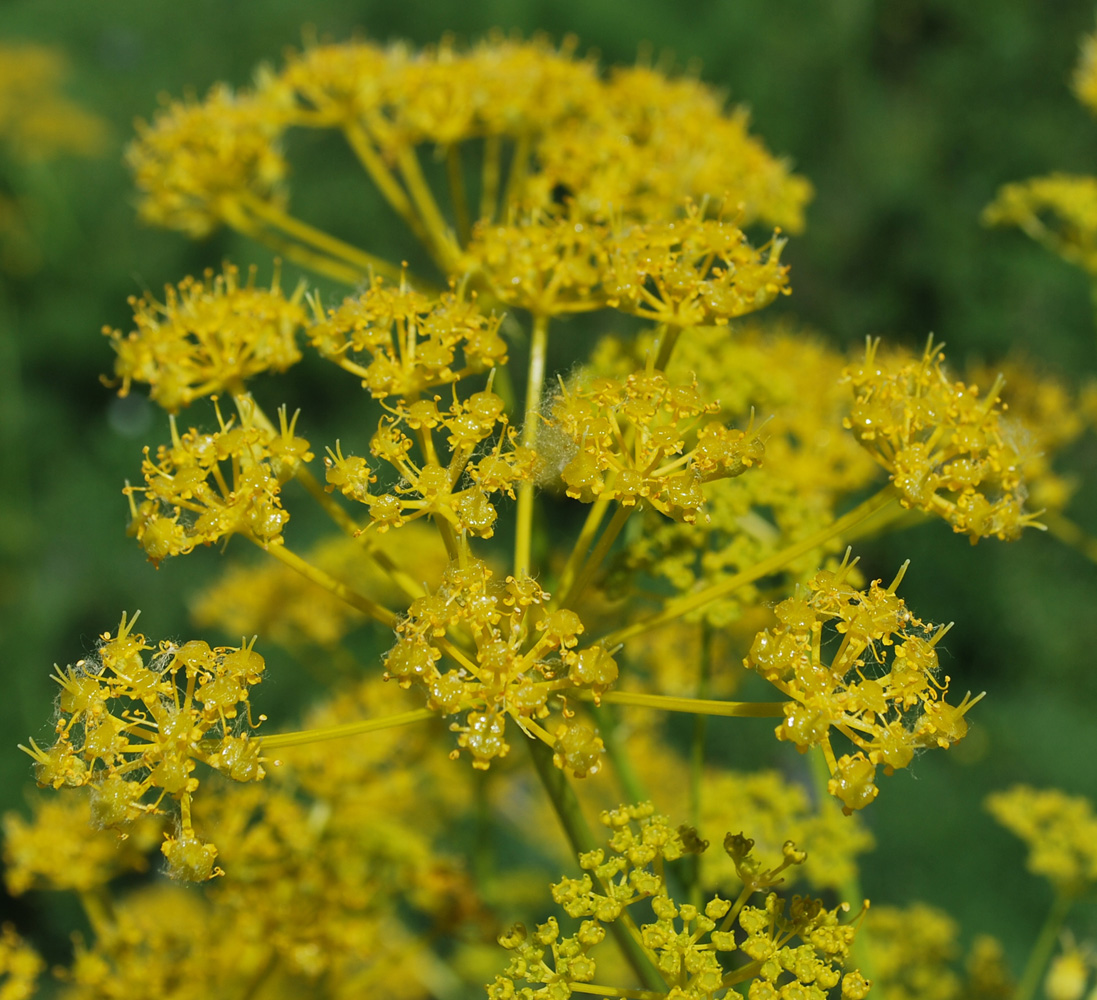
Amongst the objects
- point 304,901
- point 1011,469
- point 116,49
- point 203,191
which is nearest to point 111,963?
point 304,901

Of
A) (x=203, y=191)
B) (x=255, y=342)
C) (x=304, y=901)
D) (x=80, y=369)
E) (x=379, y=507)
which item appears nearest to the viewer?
(x=379, y=507)

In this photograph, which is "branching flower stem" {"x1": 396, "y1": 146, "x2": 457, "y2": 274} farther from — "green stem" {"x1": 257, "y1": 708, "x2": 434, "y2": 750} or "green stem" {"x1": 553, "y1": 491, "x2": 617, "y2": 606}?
"green stem" {"x1": 257, "y1": 708, "x2": 434, "y2": 750}

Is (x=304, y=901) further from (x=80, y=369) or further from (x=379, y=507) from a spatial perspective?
(x=80, y=369)

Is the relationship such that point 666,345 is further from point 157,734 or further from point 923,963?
point 923,963

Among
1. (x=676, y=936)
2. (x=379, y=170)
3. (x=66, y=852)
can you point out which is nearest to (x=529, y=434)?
(x=676, y=936)

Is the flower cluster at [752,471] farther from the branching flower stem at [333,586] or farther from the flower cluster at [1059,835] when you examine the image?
the flower cluster at [1059,835]

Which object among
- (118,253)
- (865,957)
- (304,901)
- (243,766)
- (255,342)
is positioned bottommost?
(118,253)
